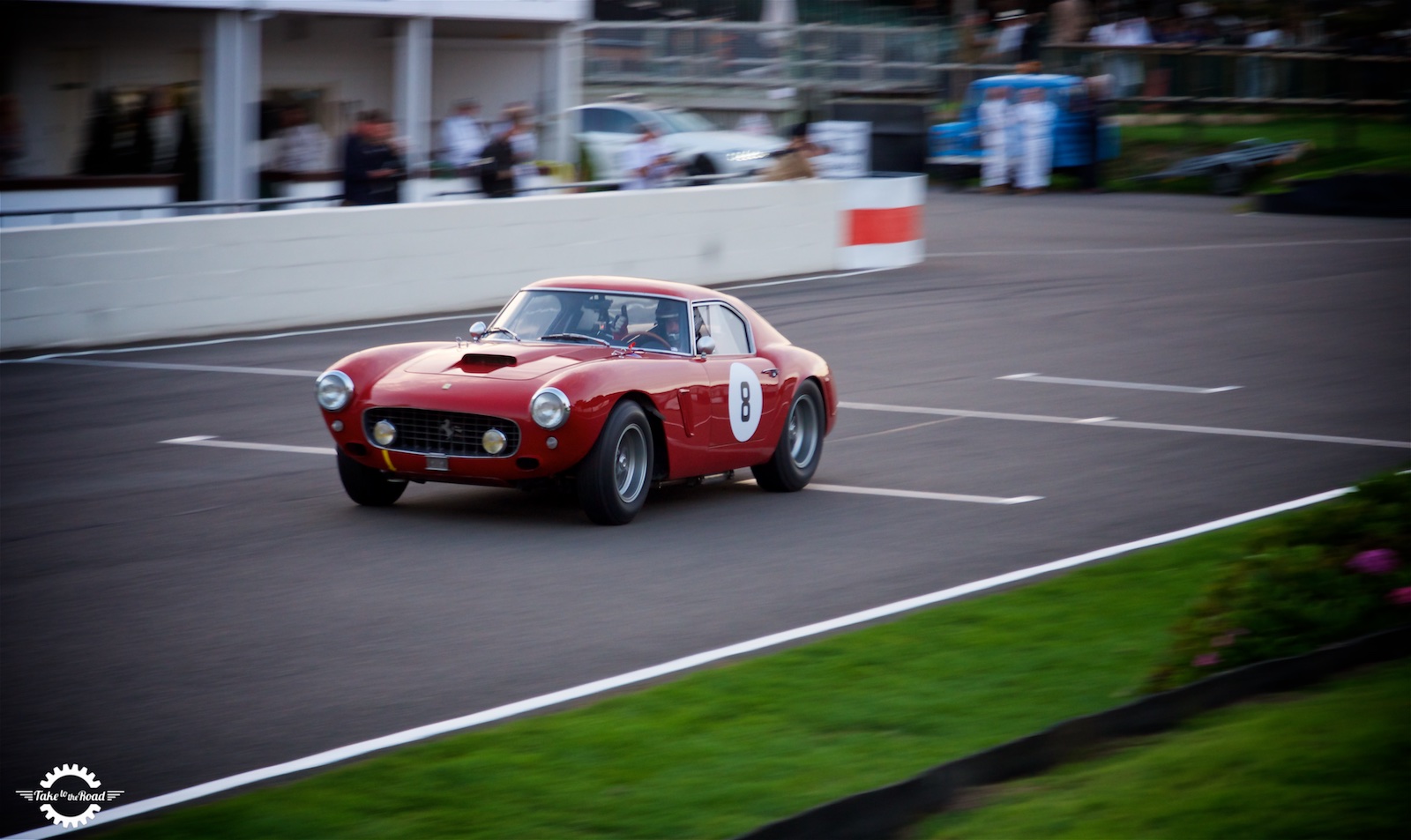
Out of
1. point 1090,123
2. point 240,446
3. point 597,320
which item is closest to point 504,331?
point 597,320

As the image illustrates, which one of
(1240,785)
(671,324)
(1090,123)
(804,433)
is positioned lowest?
(804,433)

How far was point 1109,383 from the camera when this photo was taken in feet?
49.5

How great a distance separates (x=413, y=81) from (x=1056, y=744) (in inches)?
762

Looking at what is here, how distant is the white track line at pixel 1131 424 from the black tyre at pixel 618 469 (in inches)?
185

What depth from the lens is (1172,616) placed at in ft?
23.5

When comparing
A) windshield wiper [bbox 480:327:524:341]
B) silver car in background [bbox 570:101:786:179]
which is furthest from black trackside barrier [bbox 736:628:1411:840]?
silver car in background [bbox 570:101:786:179]

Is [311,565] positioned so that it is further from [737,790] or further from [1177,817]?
[1177,817]

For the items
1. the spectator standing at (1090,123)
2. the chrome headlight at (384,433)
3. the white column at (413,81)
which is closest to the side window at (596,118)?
the white column at (413,81)

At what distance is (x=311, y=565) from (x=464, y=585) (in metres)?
0.82

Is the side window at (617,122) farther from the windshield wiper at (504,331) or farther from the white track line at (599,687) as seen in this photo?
the white track line at (599,687)

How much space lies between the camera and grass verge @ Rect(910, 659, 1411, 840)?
411 centimetres

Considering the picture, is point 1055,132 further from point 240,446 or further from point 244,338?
point 240,446

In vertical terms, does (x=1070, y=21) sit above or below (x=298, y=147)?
above

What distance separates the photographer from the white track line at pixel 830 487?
10.2 meters
